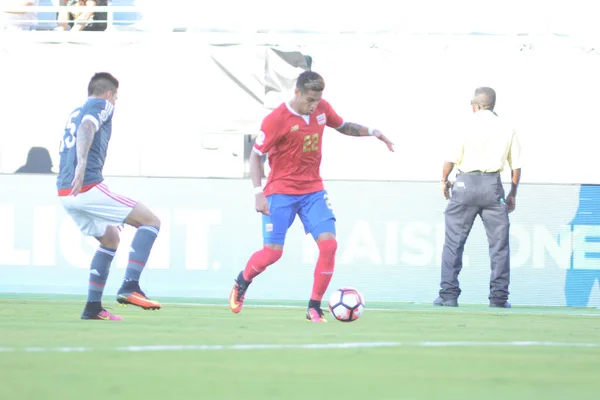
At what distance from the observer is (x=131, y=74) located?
1532cm

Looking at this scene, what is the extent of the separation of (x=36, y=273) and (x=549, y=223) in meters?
5.64

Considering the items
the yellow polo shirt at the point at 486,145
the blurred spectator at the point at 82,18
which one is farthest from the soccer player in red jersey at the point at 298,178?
the blurred spectator at the point at 82,18

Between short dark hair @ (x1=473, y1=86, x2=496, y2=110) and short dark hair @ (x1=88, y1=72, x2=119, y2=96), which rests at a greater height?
short dark hair @ (x1=473, y1=86, x2=496, y2=110)

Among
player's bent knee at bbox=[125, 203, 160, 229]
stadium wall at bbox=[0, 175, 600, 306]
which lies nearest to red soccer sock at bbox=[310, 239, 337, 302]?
player's bent knee at bbox=[125, 203, 160, 229]

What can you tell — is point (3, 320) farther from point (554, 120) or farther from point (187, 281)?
point (554, 120)

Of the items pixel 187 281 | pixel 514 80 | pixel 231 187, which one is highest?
pixel 514 80

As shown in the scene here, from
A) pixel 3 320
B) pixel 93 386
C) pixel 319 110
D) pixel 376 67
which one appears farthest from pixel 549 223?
pixel 93 386

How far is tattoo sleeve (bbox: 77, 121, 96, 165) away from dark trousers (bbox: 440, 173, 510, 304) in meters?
4.24

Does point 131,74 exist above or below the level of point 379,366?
above

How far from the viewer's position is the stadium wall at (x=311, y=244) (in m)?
13.4

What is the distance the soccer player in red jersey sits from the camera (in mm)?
9148

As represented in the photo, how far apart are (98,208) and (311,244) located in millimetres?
5112

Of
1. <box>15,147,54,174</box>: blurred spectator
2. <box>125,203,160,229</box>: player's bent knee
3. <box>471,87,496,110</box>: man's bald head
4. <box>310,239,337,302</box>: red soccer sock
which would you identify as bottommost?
<box>310,239,337,302</box>: red soccer sock

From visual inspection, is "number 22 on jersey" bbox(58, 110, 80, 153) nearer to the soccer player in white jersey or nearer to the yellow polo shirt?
the soccer player in white jersey
